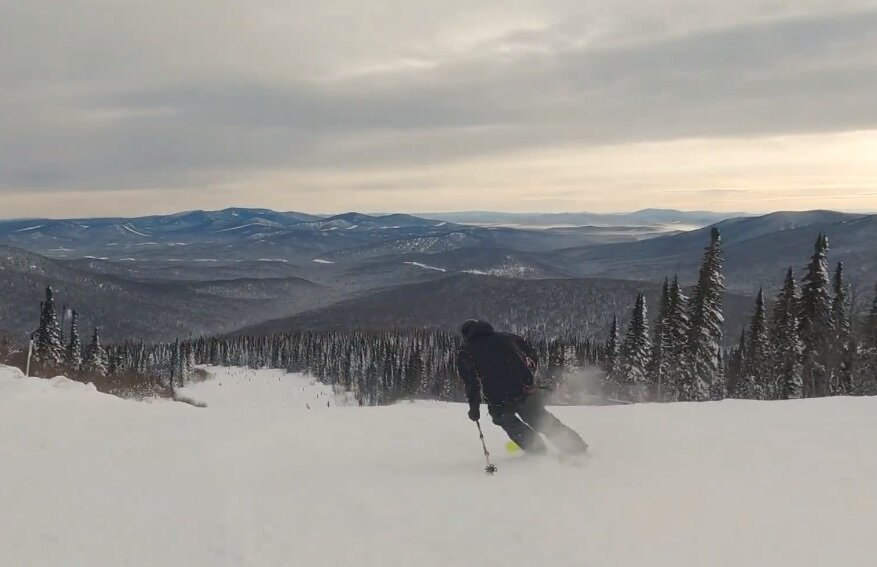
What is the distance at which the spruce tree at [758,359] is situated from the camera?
148 ft

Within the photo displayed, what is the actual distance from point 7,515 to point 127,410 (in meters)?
6.74

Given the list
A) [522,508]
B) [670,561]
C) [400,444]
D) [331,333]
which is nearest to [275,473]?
[400,444]

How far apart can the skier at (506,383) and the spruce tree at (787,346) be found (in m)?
37.3

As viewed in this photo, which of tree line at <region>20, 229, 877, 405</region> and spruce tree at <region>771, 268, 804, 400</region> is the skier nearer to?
tree line at <region>20, 229, 877, 405</region>

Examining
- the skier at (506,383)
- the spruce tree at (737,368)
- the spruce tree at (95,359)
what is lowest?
the spruce tree at (95,359)

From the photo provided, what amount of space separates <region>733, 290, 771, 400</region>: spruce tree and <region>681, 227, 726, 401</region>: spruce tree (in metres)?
5.64

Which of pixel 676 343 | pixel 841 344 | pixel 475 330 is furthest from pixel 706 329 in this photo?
pixel 475 330

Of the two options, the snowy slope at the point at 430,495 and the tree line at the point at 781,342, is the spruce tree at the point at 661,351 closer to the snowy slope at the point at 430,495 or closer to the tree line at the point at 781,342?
the tree line at the point at 781,342

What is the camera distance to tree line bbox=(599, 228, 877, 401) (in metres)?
38.9

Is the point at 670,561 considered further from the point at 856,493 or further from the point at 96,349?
the point at 96,349

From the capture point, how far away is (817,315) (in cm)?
3859

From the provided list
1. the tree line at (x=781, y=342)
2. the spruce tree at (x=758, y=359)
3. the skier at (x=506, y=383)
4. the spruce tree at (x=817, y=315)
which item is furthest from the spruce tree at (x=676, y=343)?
the skier at (x=506, y=383)

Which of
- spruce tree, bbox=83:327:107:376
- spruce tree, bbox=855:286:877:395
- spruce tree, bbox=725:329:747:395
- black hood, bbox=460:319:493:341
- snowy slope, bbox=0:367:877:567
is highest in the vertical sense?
black hood, bbox=460:319:493:341

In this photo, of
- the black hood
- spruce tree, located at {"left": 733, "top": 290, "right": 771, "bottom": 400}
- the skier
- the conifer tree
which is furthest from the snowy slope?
the conifer tree
